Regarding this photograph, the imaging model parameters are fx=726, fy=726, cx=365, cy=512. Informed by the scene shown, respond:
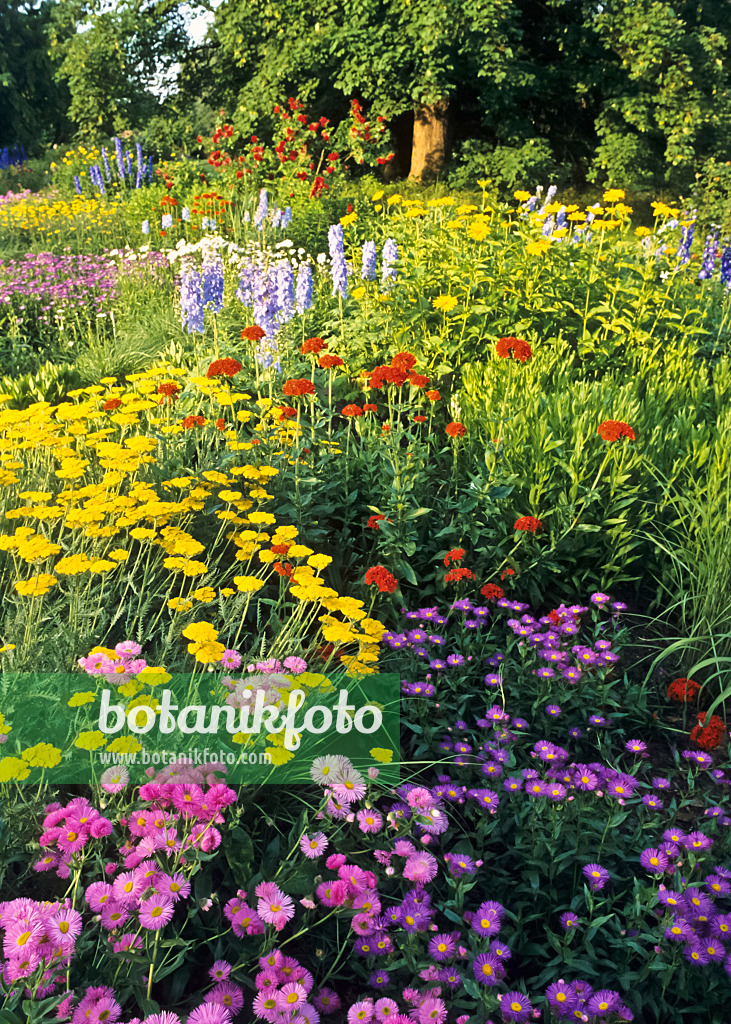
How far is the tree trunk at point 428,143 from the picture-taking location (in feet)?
50.8

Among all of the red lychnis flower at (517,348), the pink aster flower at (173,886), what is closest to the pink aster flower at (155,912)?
the pink aster flower at (173,886)

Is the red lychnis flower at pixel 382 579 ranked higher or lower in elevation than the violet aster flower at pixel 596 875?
higher

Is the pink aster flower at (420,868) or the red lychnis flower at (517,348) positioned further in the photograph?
the red lychnis flower at (517,348)

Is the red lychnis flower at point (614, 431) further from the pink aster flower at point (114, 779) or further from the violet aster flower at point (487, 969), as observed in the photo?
the pink aster flower at point (114, 779)

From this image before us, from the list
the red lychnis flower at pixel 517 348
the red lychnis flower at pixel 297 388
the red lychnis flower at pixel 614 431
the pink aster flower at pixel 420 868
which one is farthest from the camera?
the red lychnis flower at pixel 517 348

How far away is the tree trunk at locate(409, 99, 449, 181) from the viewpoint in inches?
610

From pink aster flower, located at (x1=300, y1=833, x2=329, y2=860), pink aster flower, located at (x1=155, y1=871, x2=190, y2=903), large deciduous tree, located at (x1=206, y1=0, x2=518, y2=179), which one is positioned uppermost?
large deciduous tree, located at (x1=206, y1=0, x2=518, y2=179)

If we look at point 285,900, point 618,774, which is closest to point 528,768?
point 618,774

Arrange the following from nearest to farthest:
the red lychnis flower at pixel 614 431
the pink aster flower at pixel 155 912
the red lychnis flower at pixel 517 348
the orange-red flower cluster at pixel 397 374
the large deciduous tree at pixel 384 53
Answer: the pink aster flower at pixel 155 912 < the red lychnis flower at pixel 614 431 < the orange-red flower cluster at pixel 397 374 < the red lychnis flower at pixel 517 348 < the large deciduous tree at pixel 384 53

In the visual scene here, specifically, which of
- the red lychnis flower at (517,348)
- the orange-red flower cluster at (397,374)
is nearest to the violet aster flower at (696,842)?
the orange-red flower cluster at (397,374)

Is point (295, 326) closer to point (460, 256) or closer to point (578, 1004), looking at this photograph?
point (460, 256)

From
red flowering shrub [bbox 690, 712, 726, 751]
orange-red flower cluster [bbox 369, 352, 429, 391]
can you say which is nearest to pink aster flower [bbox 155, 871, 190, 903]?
red flowering shrub [bbox 690, 712, 726, 751]

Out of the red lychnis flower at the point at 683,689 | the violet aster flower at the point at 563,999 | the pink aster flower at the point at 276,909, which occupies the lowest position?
the red lychnis flower at the point at 683,689

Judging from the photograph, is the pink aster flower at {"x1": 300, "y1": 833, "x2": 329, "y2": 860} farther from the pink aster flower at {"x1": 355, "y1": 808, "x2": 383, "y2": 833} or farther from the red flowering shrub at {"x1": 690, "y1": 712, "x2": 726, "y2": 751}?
the red flowering shrub at {"x1": 690, "y1": 712, "x2": 726, "y2": 751}
